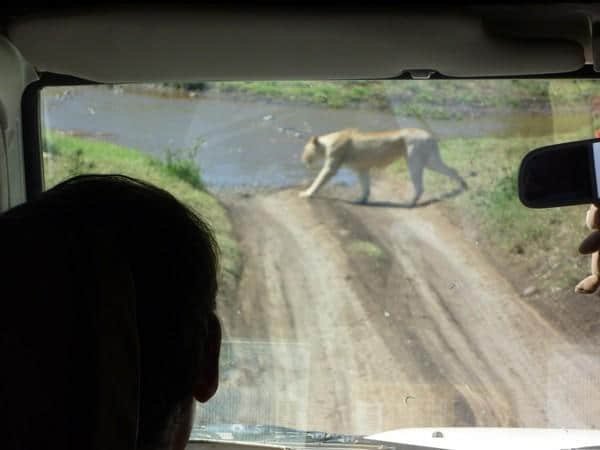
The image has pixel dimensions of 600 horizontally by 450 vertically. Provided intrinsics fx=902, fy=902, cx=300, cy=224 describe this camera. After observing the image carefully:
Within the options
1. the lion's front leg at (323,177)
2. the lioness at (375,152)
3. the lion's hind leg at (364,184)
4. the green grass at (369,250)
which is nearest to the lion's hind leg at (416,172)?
the lioness at (375,152)

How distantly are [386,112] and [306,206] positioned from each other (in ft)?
3.87

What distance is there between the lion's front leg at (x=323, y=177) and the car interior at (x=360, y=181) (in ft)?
0.07

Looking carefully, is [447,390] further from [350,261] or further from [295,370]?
[350,261]

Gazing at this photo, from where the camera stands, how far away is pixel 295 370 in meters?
4.91

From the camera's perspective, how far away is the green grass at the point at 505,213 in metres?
6.43

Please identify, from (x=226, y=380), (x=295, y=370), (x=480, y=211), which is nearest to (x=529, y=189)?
(x=226, y=380)

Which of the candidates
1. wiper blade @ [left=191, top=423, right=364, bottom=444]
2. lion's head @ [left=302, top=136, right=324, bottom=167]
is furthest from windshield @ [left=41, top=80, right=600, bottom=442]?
wiper blade @ [left=191, top=423, right=364, bottom=444]

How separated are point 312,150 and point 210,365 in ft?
21.2

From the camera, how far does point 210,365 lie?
125 cm

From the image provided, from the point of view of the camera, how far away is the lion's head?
25.0ft

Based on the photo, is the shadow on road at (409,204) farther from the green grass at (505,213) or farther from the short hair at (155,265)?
the short hair at (155,265)

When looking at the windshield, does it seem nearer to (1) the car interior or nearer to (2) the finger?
(1) the car interior

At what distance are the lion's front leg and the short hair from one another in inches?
254

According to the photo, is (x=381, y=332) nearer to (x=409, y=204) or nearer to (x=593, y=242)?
(x=409, y=204)
